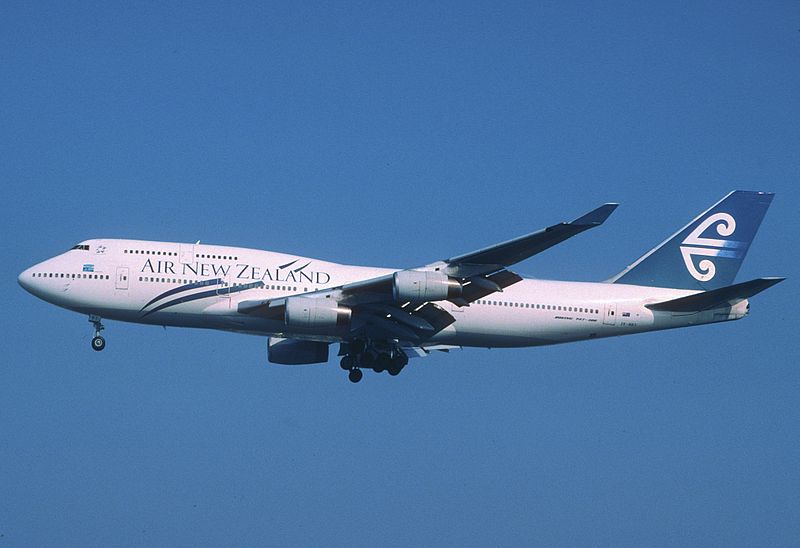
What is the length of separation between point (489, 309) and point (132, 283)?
12611 millimetres

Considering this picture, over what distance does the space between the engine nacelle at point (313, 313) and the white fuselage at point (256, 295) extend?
1.39m

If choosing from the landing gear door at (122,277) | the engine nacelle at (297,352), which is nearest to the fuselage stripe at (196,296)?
the landing gear door at (122,277)

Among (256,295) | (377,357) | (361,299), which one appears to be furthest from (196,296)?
(377,357)

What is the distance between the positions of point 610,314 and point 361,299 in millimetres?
9594

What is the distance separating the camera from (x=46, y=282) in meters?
42.4

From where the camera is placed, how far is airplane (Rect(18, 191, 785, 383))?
133 feet

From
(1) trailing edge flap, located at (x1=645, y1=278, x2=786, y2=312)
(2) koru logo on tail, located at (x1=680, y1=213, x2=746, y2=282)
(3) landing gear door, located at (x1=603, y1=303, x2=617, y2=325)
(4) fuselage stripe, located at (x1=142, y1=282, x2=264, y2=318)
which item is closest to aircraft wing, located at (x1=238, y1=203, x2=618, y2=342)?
(4) fuselage stripe, located at (x1=142, y1=282, x2=264, y2=318)

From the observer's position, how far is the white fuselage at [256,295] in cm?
4191

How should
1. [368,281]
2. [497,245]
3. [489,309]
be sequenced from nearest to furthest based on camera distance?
[497,245], [368,281], [489,309]

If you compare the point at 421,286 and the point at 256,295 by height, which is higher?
the point at 256,295

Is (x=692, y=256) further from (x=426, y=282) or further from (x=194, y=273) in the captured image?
(x=194, y=273)

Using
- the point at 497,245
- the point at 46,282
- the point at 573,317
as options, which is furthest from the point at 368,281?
the point at 46,282

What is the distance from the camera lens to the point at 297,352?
46.7 meters

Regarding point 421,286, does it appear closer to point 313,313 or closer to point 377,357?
point 313,313
